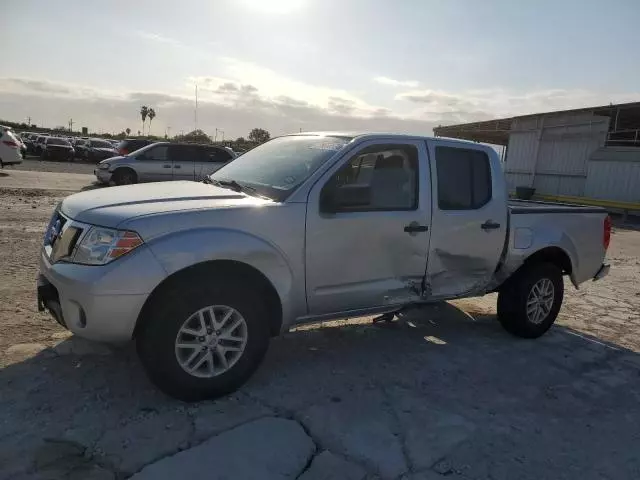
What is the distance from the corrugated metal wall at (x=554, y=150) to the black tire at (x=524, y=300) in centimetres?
1983

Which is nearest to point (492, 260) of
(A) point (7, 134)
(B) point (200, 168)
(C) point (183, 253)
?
(C) point (183, 253)

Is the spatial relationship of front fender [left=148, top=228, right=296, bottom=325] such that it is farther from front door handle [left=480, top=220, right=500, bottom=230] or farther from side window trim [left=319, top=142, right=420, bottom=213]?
front door handle [left=480, top=220, right=500, bottom=230]

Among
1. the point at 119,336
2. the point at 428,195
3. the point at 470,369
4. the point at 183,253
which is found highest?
the point at 428,195

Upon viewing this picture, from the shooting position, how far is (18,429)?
9.46 ft

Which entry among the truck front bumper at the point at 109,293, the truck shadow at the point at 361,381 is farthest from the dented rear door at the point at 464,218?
the truck front bumper at the point at 109,293

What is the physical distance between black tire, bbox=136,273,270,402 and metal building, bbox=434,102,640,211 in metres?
18.5

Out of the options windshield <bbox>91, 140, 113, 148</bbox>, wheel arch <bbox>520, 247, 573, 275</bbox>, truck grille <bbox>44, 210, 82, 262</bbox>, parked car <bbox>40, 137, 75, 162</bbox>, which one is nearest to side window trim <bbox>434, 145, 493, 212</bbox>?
wheel arch <bbox>520, 247, 573, 275</bbox>

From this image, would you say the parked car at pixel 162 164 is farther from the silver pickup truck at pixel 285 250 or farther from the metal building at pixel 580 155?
the metal building at pixel 580 155

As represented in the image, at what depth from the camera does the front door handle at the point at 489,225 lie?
4.59 meters

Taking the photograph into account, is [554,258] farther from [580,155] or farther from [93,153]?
[93,153]


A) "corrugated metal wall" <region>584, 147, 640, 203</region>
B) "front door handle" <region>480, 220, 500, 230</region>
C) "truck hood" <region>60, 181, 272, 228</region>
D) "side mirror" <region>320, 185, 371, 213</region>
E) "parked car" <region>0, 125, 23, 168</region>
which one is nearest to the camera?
"truck hood" <region>60, 181, 272, 228</region>

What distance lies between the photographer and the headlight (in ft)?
9.92

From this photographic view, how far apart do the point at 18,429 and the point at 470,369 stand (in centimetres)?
325

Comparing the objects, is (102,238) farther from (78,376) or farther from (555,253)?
(555,253)
